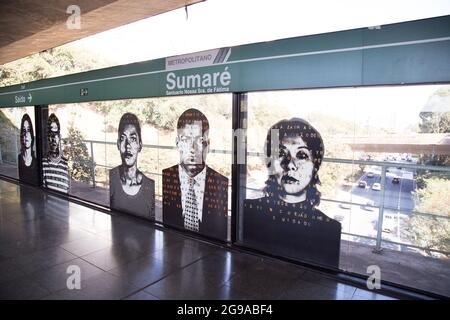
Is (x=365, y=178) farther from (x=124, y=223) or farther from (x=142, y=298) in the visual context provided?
(x=142, y=298)

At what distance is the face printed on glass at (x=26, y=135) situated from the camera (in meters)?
7.84

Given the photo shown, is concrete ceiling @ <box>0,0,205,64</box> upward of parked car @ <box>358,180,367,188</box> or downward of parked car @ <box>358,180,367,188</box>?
upward

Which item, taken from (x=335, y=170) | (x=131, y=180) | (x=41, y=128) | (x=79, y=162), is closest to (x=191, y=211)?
(x=131, y=180)

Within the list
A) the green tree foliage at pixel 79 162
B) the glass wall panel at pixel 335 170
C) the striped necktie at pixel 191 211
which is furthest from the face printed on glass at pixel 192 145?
the green tree foliage at pixel 79 162

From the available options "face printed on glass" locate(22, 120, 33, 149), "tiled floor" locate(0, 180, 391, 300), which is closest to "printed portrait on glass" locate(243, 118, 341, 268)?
"tiled floor" locate(0, 180, 391, 300)

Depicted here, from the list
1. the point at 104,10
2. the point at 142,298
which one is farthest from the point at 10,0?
the point at 142,298

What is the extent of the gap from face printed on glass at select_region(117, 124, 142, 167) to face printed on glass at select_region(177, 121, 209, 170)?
1069 mm

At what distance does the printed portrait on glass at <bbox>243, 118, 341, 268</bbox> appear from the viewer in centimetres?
342

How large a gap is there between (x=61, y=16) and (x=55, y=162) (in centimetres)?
388

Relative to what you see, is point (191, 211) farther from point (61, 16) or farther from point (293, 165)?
point (61, 16)

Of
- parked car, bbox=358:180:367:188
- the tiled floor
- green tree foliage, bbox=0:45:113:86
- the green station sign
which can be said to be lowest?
the tiled floor

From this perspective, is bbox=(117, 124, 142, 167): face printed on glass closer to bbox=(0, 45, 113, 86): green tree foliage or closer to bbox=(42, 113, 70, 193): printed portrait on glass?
bbox=(42, 113, 70, 193): printed portrait on glass

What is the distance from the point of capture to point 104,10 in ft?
13.6

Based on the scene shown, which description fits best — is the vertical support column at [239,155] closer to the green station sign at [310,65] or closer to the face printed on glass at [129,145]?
the green station sign at [310,65]
